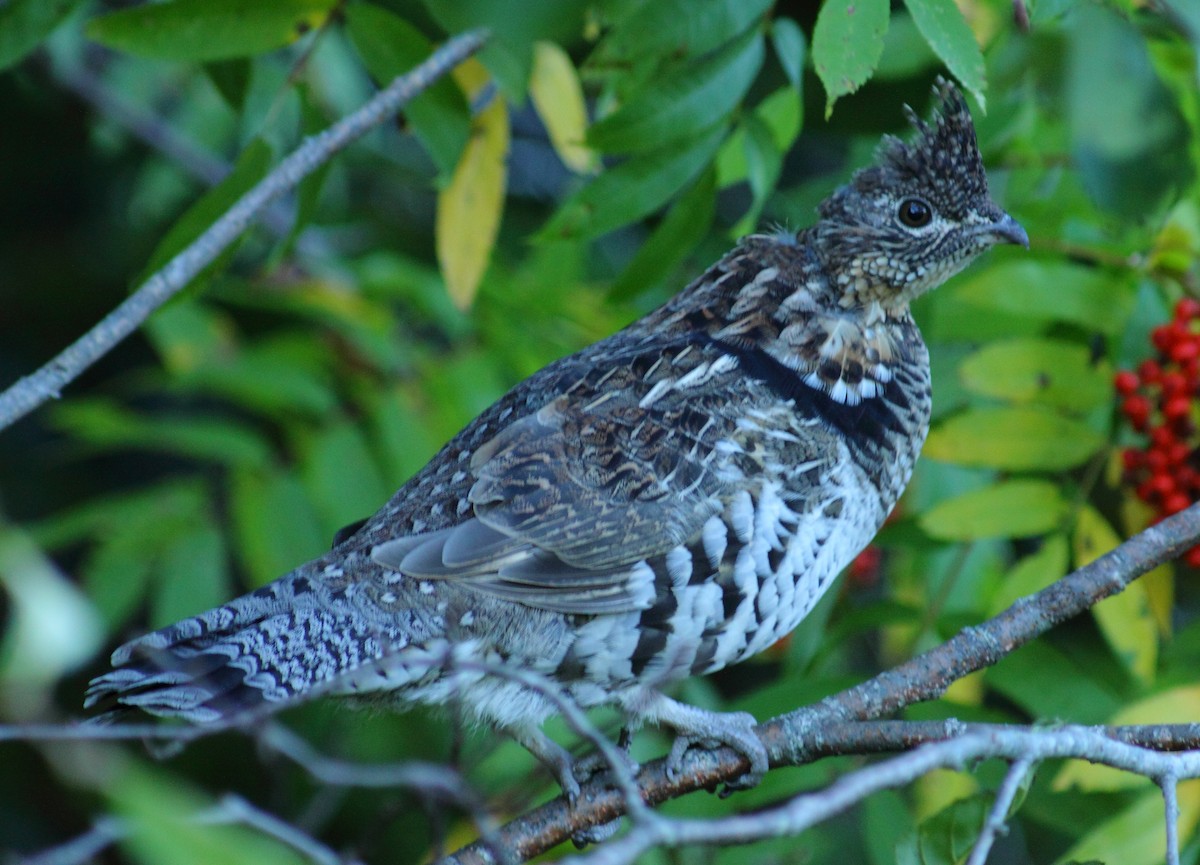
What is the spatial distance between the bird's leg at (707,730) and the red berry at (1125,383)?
1.49 metres

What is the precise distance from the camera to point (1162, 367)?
3818 mm

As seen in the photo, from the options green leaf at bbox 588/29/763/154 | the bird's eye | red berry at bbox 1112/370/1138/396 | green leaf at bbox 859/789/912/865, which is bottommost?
green leaf at bbox 859/789/912/865

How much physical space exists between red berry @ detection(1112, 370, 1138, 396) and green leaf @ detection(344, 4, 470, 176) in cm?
201

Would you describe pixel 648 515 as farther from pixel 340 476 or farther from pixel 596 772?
pixel 340 476

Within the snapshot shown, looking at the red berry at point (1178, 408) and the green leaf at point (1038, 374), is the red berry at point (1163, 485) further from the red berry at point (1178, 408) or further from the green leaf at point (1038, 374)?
the green leaf at point (1038, 374)

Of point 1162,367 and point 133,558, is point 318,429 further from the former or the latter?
point 1162,367

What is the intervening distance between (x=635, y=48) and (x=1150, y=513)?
2169 mm

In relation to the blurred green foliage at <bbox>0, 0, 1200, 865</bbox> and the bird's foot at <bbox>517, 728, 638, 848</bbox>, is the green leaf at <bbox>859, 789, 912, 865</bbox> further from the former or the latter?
the bird's foot at <bbox>517, 728, 638, 848</bbox>

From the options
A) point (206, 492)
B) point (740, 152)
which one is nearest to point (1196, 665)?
point (740, 152)

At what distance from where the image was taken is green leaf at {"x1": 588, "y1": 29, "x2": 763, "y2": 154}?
3232 millimetres

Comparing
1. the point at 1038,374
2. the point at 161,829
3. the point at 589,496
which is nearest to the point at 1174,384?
the point at 1038,374

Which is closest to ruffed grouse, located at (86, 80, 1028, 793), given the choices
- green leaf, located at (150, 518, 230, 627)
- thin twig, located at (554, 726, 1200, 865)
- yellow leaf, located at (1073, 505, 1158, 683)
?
yellow leaf, located at (1073, 505, 1158, 683)

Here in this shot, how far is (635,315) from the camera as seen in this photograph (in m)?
4.57

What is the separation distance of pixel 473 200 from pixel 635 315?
0.94m
